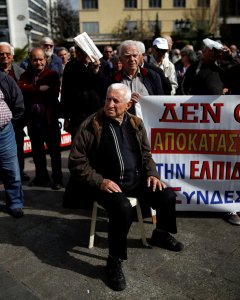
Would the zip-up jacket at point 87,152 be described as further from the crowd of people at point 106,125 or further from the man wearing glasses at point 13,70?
the man wearing glasses at point 13,70

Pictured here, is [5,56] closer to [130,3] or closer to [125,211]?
[125,211]

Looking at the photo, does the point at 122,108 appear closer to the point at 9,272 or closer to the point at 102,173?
the point at 102,173

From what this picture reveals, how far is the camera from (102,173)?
130 inches

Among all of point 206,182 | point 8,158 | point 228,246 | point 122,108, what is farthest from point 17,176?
point 228,246

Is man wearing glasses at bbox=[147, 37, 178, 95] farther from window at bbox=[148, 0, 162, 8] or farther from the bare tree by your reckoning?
window at bbox=[148, 0, 162, 8]

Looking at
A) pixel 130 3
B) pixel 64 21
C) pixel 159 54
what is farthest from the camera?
pixel 130 3

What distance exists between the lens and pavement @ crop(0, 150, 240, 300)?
2818 millimetres

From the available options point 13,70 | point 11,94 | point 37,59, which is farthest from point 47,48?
point 11,94

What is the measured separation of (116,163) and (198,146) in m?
1.13

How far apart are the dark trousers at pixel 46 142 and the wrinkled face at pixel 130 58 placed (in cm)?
161

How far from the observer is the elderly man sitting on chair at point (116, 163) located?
3.15 meters

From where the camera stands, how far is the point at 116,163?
126 inches

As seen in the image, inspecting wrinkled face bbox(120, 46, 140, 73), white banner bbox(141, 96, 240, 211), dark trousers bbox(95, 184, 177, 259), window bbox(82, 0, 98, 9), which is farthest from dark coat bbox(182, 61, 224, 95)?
window bbox(82, 0, 98, 9)

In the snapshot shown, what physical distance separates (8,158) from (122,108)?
5.42 feet
